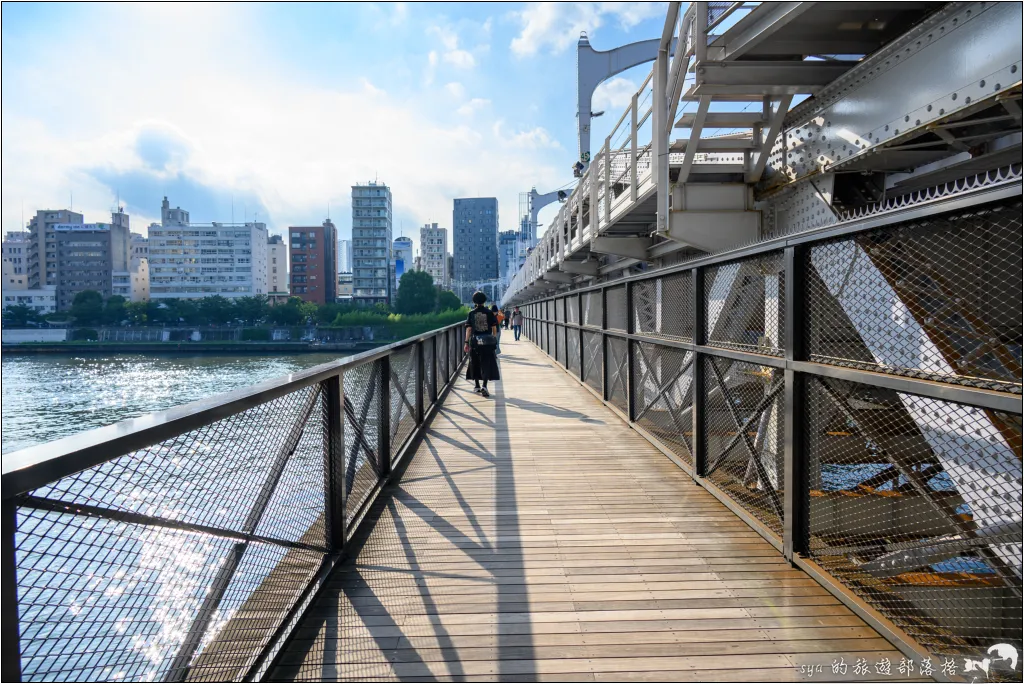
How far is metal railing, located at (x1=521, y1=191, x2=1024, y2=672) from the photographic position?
7.09 feet

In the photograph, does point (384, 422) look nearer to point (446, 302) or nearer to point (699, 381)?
point (699, 381)

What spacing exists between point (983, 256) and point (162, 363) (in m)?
80.8

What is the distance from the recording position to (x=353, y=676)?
7.29ft

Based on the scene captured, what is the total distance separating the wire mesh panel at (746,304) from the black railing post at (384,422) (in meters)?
2.61

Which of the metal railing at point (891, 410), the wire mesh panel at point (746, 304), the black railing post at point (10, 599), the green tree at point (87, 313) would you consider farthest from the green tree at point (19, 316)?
the black railing post at point (10, 599)

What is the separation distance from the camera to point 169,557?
1676 mm

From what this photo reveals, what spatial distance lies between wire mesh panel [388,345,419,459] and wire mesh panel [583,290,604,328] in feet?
13.4

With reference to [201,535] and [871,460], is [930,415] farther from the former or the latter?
[201,535]

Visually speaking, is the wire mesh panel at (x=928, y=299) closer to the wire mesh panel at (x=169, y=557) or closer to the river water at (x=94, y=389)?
the wire mesh panel at (x=169, y=557)

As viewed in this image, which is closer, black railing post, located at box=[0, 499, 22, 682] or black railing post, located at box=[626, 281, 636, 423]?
black railing post, located at box=[0, 499, 22, 682]

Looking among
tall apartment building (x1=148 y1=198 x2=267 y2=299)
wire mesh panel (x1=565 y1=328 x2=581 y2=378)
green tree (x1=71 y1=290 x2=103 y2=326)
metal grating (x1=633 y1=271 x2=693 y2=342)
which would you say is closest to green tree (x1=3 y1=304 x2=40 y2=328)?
green tree (x1=71 y1=290 x2=103 y2=326)

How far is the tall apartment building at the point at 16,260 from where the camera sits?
110812 mm

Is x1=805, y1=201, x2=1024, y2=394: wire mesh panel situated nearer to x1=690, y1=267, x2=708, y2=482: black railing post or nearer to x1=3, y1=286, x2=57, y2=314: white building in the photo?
x1=690, y1=267, x2=708, y2=482: black railing post

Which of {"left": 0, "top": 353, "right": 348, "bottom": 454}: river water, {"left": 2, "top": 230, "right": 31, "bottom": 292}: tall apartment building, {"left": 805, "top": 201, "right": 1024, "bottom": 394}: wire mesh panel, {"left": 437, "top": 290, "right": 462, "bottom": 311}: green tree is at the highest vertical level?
{"left": 2, "top": 230, "right": 31, "bottom": 292}: tall apartment building
